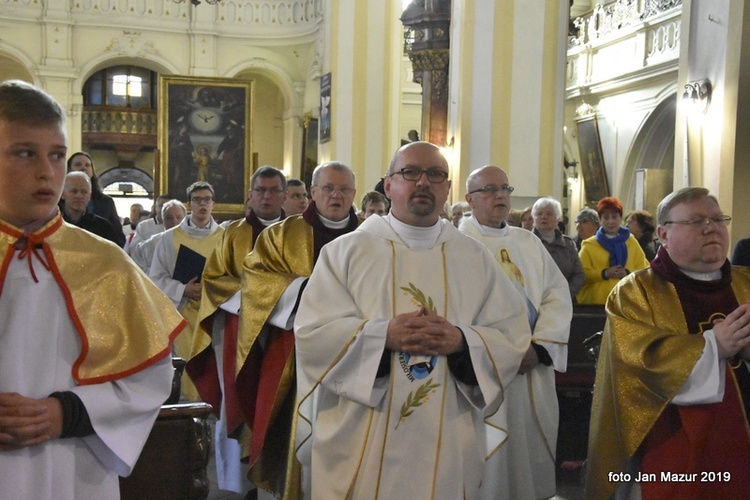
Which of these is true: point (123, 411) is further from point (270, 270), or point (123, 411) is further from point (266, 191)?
point (266, 191)

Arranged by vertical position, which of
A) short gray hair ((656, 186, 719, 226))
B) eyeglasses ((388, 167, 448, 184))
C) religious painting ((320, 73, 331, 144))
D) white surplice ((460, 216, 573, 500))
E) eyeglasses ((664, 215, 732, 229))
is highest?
religious painting ((320, 73, 331, 144))

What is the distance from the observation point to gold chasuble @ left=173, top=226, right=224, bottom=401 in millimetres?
6617

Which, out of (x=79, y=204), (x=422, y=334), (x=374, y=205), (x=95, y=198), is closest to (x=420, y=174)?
(x=422, y=334)

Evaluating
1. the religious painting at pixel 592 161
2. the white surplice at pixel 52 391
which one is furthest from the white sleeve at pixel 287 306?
the religious painting at pixel 592 161

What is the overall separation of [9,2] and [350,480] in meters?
22.4

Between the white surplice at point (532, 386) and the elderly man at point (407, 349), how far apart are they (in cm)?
95

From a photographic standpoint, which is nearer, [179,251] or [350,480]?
[350,480]

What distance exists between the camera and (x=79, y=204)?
530 centimetres

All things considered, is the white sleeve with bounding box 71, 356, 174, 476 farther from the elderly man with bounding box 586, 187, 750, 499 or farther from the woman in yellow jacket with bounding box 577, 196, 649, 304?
the woman in yellow jacket with bounding box 577, 196, 649, 304

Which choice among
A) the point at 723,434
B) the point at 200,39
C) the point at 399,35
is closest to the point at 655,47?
the point at 399,35

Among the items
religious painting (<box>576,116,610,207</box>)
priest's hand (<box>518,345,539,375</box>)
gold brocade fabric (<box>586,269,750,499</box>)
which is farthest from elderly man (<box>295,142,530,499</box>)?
religious painting (<box>576,116,610,207</box>)

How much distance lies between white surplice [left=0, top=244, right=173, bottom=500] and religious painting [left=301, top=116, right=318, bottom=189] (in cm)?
2177

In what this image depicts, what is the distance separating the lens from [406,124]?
23.3m

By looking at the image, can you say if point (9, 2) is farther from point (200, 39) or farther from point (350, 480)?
point (350, 480)
